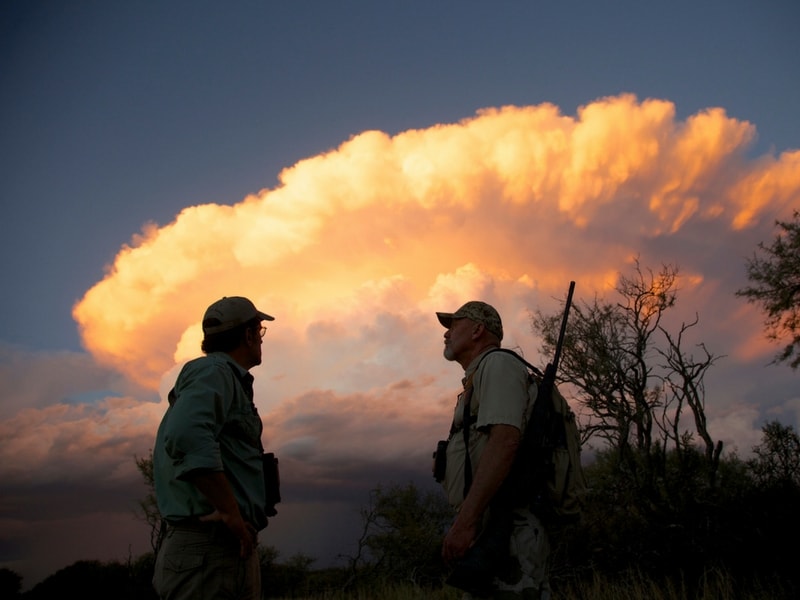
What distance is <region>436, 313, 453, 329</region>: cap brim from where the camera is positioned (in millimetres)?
4285

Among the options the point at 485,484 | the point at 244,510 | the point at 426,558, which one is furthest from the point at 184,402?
the point at 426,558

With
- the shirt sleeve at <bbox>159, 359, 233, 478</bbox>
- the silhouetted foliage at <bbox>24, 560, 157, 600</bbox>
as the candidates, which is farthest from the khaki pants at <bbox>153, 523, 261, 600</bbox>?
the silhouetted foliage at <bbox>24, 560, 157, 600</bbox>

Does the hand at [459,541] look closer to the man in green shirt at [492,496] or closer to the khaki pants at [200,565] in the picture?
the man in green shirt at [492,496]

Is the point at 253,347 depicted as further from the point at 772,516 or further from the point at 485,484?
the point at 772,516

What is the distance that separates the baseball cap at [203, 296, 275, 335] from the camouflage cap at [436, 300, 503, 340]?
1301 mm

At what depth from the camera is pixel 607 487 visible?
12375mm

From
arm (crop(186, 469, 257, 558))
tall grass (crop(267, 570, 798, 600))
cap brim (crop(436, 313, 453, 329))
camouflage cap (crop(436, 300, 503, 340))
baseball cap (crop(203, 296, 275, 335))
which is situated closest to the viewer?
arm (crop(186, 469, 257, 558))

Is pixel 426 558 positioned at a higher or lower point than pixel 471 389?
lower

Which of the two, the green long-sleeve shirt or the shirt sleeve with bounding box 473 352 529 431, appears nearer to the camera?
the green long-sleeve shirt

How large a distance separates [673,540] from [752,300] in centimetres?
1299

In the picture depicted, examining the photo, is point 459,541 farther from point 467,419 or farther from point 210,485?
point 210,485

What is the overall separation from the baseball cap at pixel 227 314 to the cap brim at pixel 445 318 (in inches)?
49.0

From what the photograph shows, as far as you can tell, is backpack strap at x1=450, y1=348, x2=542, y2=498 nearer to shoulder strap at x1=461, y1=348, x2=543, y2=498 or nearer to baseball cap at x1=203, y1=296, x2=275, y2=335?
shoulder strap at x1=461, y1=348, x2=543, y2=498

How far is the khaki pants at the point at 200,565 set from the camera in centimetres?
304
